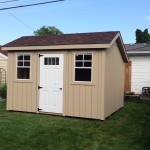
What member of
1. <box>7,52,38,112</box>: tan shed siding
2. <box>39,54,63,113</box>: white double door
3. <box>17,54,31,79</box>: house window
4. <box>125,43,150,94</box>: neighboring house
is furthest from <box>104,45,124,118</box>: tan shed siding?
<box>125,43,150,94</box>: neighboring house

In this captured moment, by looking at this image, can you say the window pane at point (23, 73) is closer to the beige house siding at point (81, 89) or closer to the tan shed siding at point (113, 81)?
the beige house siding at point (81, 89)

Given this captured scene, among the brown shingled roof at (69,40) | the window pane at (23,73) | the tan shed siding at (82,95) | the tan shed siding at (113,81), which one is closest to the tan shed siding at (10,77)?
the window pane at (23,73)

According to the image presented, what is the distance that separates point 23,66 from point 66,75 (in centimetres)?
180

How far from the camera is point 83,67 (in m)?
8.01

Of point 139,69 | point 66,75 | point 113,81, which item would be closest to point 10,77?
point 66,75

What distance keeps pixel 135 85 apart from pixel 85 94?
20.1 ft

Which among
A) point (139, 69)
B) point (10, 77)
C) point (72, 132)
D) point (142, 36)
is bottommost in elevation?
point (72, 132)

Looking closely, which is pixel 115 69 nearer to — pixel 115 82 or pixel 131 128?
pixel 115 82

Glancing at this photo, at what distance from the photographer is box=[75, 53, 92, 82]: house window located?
796 centimetres

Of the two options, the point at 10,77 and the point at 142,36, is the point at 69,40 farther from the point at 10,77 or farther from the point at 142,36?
the point at 142,36

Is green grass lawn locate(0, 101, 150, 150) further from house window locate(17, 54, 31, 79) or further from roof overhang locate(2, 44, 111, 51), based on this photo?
roof overhang locate(2, 44, 111, 51)

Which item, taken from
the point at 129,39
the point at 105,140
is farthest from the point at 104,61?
the point at 129,39

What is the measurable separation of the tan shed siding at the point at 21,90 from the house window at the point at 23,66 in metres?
0.18

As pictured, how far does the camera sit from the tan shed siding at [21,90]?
8.79 metres
